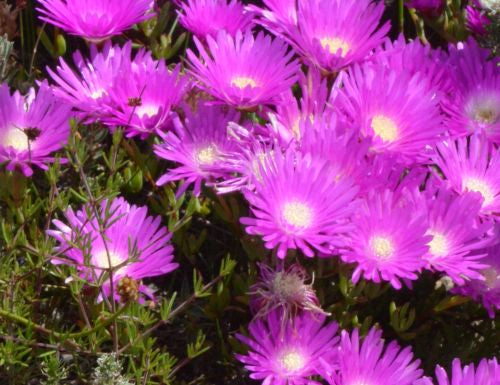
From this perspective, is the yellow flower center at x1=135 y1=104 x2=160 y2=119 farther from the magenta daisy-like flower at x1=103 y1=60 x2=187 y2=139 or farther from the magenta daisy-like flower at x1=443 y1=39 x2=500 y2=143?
the magenta daisy-like flower at x1=443 y1=39 x2=500 y2=143

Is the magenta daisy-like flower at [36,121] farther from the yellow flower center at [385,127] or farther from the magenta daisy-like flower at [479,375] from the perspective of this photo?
the magenta daisy-like flower at [479,375]

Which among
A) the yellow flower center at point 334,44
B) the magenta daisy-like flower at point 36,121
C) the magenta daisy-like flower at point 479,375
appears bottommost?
the magenta daisy-like flower at point 479,375

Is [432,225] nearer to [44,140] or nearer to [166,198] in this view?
[166,198]

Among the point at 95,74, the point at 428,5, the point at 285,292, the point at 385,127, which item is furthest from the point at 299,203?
the point at 428,5

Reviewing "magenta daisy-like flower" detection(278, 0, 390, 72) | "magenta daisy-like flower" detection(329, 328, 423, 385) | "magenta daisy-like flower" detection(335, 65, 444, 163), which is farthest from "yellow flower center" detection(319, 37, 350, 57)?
"magenta daisy-like flower" detection(329, 328, 423, 385)

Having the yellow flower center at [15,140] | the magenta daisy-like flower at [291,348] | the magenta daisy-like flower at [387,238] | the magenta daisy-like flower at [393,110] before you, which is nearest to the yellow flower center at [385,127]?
the magenta daisy-like flower at [393,110]

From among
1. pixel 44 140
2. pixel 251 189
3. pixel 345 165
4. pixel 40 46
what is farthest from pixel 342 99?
pixel 40 46

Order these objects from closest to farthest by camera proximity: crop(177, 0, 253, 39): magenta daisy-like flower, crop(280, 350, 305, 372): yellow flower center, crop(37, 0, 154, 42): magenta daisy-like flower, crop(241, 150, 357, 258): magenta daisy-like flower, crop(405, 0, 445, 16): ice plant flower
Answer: crop(241, 150, 357, 258): magenta daisy-like flower, crop(280, 350, 305, 372): yellow flower center, crop(37, 0, 154, 42): magenta daisy-like flower, crop(177, 0, 253, 39): magenta daisy-like flower, crop(405, 0, 445, 16): ice plant flower

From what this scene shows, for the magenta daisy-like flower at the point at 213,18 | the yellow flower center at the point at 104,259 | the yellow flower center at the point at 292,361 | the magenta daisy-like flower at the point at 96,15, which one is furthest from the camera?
the magenta daisy-like flower at the point at 213,18
